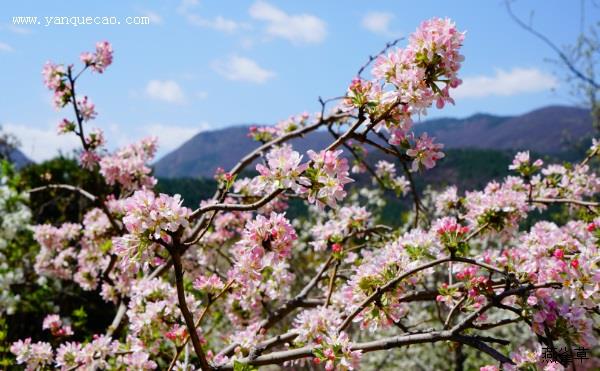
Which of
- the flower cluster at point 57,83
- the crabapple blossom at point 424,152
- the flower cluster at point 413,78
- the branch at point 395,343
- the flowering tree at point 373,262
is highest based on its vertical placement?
the flower cluster at point 57,83

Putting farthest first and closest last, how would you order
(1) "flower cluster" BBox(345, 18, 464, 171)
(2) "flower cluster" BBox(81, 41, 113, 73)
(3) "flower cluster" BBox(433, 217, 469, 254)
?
(2) "flower cluster" BBox(81, 41, 113, 73) < (3) "flower cluster" BBox(433, 217, 469, 254) < (1) "flower cluster" BBox(345, 18, 464, 171)

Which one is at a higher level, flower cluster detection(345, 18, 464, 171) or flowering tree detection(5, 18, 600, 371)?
flower cluster detection(345, 18, 464, 171)

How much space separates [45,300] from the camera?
6297mm

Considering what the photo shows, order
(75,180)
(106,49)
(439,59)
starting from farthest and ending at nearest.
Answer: (75,180) < (106,49) < (439,59)

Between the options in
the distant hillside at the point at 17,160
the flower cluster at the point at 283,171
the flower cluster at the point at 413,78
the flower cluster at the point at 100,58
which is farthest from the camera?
the distant hillside at the point at 17,160

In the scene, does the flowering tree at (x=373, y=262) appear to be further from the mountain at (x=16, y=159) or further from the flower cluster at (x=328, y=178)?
the mountain at (x=16, y=159)

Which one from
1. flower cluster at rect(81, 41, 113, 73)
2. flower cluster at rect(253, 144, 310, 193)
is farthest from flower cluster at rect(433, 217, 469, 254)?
flower cluster at rect(81, 41, 113, 73)

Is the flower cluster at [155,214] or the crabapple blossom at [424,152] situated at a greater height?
the crabapple blossom at [424,152]

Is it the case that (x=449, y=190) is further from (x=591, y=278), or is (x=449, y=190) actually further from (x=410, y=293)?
(x=591, y=278)

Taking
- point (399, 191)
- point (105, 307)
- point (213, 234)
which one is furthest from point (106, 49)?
point (105, 307)

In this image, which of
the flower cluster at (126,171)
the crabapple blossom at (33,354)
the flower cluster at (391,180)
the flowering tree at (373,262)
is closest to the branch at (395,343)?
the flowering tree at (373,262)

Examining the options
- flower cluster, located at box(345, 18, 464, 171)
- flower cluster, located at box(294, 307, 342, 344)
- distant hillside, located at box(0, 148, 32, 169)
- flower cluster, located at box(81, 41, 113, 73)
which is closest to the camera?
flower cluster, located at box(345, 18, 464, 171)

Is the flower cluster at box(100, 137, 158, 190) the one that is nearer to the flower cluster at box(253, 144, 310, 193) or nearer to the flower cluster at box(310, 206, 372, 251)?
the flower cluster at box(310, 206, 372, 251)

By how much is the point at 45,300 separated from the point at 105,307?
5.10 ft
